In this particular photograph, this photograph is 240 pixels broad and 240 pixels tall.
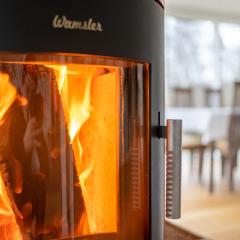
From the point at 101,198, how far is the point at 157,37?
0.34 metres

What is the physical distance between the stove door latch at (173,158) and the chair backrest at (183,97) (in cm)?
292

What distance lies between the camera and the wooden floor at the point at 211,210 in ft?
6.24

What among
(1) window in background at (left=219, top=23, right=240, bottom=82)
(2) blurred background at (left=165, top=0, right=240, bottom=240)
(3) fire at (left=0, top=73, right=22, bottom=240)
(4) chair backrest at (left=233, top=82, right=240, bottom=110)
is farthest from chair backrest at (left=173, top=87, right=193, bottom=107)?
(3) fire at (left=0, top=73, right=22, bottom=240)

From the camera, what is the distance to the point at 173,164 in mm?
790

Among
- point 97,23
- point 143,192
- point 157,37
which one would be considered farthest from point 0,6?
point 143,192

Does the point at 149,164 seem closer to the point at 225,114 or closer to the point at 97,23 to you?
the point at 97,23

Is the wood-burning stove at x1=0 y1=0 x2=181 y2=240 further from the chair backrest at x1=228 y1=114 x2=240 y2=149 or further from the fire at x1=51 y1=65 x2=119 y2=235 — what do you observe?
the chair backrest at x1=228 y1=114 x2=240 y2=149

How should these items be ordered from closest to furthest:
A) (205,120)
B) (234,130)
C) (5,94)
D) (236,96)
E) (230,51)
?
(5,94), (234,130), (236,96), (205,120), (230,51)

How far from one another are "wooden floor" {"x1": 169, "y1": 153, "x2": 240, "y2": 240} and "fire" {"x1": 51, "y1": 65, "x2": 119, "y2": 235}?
845mm

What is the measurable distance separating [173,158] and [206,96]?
10.1 ft

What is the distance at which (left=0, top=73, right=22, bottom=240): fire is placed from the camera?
0.69 metres

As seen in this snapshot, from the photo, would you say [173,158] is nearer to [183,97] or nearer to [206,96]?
[183,97]

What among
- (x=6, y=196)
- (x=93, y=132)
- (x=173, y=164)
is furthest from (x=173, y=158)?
(x=6, y=196)

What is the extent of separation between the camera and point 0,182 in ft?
2.38
